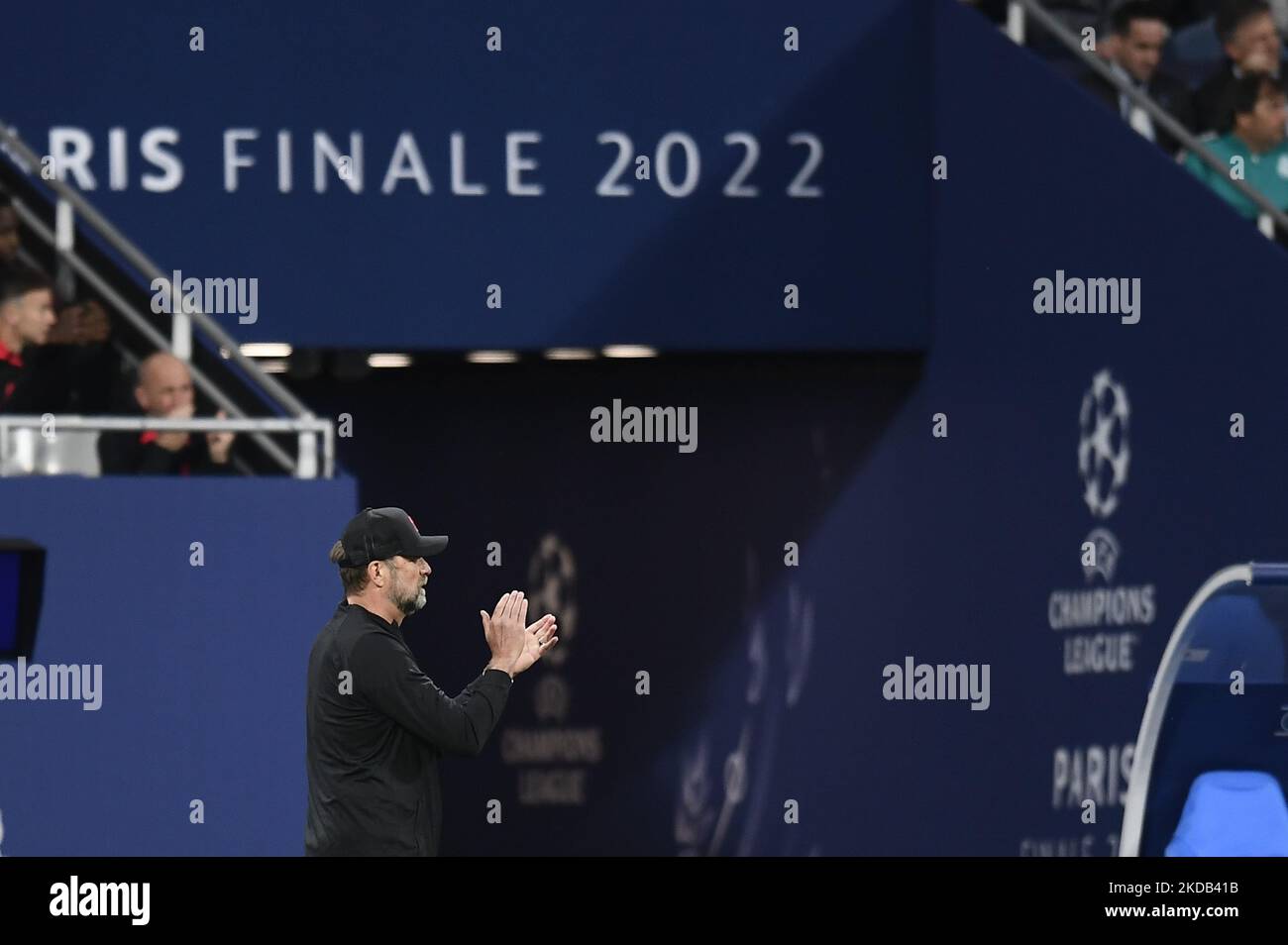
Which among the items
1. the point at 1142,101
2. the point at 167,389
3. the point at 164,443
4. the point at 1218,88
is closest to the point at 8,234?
the point at 167,389

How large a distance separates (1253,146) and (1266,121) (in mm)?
168

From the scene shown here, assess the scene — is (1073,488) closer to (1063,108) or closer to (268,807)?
(1063,108)

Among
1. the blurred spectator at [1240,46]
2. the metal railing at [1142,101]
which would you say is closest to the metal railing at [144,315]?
the metal railing at [1142,101]

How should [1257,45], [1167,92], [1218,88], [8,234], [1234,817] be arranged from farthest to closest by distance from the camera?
1. [1167,92]
2. [1218,88]
3. [1257,45]
4. [8,234]
5. [1234,817]

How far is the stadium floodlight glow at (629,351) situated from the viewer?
11.9m

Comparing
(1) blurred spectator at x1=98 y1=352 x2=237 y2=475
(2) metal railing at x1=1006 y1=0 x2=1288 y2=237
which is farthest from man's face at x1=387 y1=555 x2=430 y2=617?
(2) metal railing at x1=1006 y1=0 x2=1288 y2=237

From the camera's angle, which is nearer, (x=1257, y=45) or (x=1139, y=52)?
(x=1257, y=45)

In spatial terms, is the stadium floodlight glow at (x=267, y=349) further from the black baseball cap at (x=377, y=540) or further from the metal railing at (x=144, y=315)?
the black baseball cap at (x=377, y=540)

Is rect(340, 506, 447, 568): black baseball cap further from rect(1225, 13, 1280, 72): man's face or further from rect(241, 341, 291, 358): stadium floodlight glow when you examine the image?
rect(1225, 13, 1280, 72): man's face

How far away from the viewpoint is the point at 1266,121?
41.4ft

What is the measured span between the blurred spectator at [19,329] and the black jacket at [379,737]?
3588 millimetres

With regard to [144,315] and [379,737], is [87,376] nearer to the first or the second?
[144,315]
